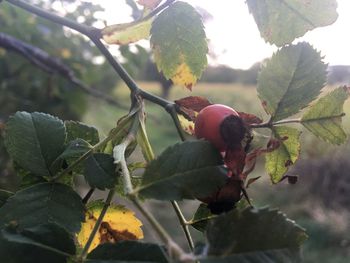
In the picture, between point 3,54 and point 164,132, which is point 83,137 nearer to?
point 3,54

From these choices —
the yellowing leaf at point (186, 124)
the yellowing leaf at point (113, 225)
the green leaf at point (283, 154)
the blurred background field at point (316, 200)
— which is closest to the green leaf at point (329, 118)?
the green leaf at point (283, 154)

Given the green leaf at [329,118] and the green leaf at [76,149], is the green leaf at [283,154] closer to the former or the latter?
the green leaf at [329,118]

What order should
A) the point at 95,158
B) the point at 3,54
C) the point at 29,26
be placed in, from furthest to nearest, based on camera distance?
the point at 3,54 < the point at 29,26 < the point at 95,158

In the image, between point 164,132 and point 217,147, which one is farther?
point 164,132

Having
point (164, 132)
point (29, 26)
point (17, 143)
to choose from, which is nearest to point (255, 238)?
point (17, 143)

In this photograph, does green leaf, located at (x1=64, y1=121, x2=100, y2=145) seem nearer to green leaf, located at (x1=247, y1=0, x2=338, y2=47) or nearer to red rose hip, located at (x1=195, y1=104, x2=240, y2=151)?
red rose hip, located at (x1=195, y1=104, x2=240, y2=151)

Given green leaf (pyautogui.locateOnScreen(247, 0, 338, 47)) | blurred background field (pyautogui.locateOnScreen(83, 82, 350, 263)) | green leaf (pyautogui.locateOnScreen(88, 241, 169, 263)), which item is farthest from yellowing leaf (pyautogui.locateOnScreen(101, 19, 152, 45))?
blurred background field (pyautogui.locateOnScreen(83, 82, 350, 263))

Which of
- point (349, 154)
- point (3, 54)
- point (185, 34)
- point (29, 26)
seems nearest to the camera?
point (185, 34)
